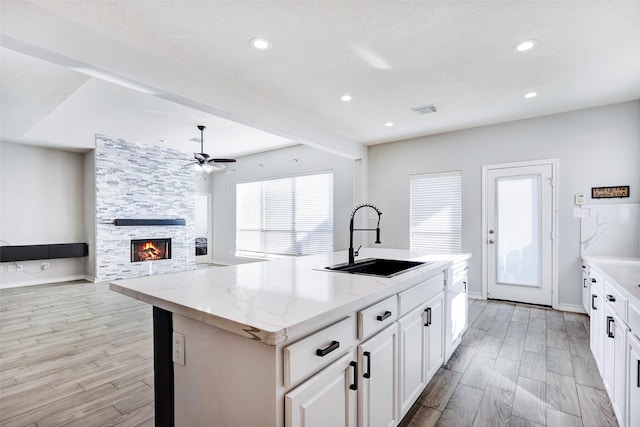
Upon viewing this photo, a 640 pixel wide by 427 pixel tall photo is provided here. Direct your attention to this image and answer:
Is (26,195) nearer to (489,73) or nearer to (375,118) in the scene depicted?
(375,118)

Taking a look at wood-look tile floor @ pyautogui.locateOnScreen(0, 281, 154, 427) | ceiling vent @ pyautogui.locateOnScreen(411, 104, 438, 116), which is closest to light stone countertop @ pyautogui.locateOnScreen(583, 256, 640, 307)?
ceiling vent @ pyautogui.locateOnScreen(411, 104, 438, 116)

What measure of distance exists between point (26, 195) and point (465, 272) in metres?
7.49

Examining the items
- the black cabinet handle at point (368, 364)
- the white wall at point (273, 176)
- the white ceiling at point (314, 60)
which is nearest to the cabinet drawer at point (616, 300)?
the black cabinet handle at point (368, 364)

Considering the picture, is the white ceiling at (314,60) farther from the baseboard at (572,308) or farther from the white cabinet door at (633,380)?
the baseboard at (572,308)

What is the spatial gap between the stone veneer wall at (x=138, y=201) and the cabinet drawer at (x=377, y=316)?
6.21 metres

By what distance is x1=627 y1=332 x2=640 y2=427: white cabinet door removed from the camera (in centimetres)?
146

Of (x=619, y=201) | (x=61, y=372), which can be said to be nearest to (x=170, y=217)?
(x=61, y=372)

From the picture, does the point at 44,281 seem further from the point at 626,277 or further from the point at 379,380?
the point at 626,277

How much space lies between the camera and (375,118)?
449cm

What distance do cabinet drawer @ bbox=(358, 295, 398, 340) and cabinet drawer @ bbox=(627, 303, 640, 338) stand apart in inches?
42.4

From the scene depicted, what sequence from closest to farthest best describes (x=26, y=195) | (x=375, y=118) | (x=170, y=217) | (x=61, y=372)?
(x=61, y=372), (x=375, y=118), (x=26, y=195), (x=170, y=217)

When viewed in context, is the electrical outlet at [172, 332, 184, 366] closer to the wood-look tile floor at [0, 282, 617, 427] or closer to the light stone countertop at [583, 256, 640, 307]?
the wood-look tile floor at [0, 282, 617, 427]

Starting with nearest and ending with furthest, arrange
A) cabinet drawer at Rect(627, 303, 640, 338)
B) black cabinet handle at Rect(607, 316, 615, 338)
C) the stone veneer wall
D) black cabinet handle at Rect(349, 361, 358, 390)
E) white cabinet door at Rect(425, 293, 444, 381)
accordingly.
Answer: black cabinet handle at Rect(349, 361, 358, 390) → cabinet drawer at Rect(627, 303, 640, 338) → black cabinet handle at Rect(607, 316, 615, 338) → white cabinet door at Rect(425, 293, 444, 381) → the stone veneer wall

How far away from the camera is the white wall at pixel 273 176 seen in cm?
620
